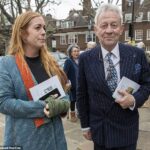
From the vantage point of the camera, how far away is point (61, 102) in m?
2.91

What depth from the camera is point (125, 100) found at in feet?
9.84

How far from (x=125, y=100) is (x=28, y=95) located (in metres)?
0.76

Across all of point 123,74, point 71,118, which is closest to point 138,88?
point 123,74

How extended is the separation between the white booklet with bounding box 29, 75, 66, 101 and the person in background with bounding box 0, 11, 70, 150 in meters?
0.03

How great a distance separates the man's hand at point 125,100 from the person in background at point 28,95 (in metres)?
0.43

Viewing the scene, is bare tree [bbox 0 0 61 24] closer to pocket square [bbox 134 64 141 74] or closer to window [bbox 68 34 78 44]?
pocket square [bbox 134 64 141 74]

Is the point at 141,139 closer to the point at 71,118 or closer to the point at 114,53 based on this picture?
the point at 71,118

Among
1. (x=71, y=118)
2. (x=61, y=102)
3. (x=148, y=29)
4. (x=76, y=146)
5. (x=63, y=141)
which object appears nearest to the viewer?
(x=61, y=102)

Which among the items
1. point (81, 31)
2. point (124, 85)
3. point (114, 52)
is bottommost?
point (81, 31)

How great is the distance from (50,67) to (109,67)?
485 mm

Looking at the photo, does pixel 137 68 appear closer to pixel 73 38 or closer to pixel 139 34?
pixel 139 34

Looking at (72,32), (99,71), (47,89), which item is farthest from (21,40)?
(72,32)

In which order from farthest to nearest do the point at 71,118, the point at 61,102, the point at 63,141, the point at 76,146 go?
the point at 71,118
the point at 76,146
the point at 63,141
the point at 61,102

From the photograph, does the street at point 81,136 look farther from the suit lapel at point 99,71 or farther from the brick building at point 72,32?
the brick building at point 72,32
